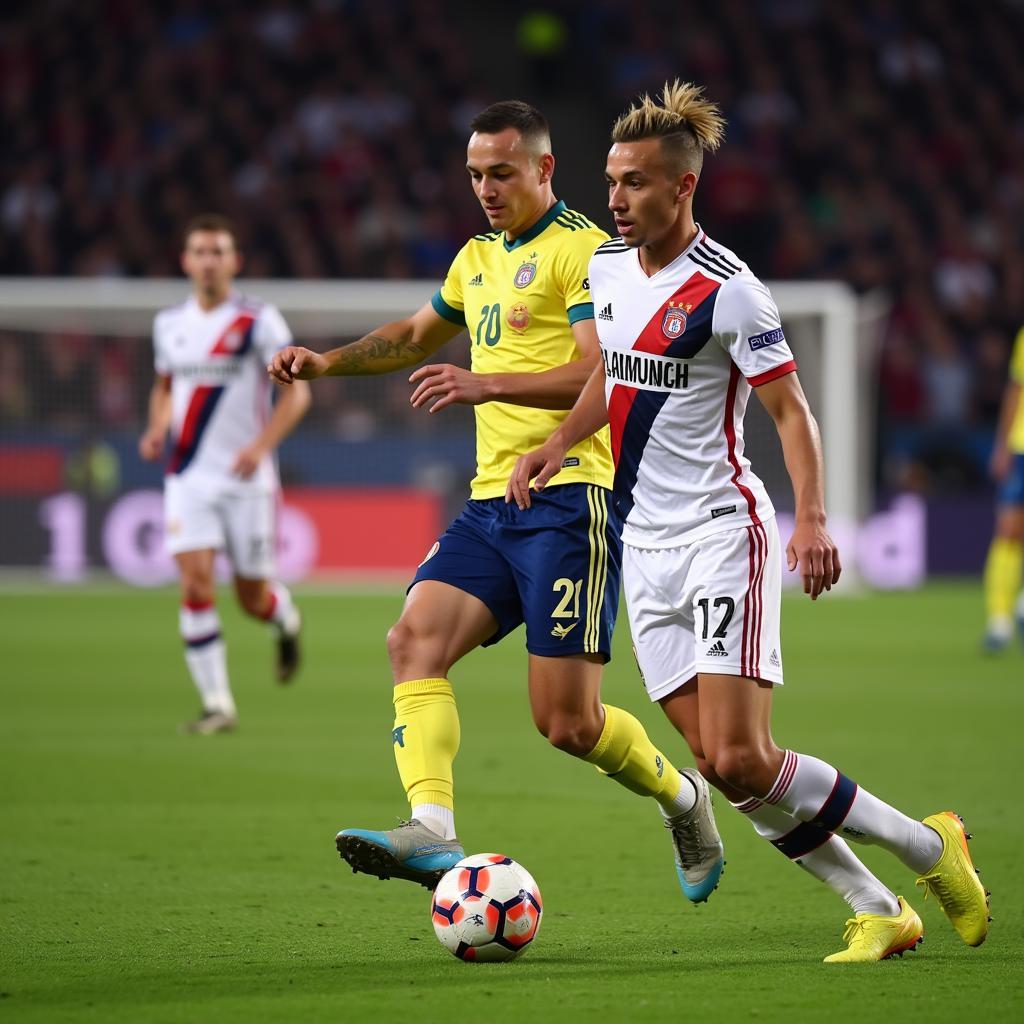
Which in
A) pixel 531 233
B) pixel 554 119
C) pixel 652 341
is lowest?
pixel 652 341

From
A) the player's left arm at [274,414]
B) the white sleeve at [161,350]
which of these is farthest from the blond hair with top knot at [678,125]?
the white sleeve at [161,350]

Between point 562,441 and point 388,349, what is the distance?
89cm

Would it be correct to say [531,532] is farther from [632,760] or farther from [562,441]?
[632,760]

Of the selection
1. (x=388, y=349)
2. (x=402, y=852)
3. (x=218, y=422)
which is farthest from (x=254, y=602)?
(x=402, y=852)

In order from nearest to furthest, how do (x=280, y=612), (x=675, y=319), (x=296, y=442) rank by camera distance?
(x=675, y=319), (x=280, y=612), (x=296, y=442)

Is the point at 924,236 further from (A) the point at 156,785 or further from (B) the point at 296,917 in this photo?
(B) the point at 296,917

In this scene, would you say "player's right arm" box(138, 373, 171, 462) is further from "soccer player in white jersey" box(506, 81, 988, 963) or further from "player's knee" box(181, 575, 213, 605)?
"soccer player in white jersey" box(506, 81, 988, 963)

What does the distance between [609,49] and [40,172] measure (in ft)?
28.6

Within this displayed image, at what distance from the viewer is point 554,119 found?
26.5m

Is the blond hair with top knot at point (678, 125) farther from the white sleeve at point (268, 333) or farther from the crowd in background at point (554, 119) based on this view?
the crowd in background at point (554, 119)

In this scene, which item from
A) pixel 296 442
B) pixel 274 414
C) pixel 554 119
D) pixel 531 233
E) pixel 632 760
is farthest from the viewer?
pixel 554 119

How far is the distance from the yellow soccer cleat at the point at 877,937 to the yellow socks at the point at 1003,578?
815 cm

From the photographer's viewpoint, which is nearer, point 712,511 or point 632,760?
point 712,511

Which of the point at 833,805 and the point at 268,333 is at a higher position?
→ the point at 268,333
